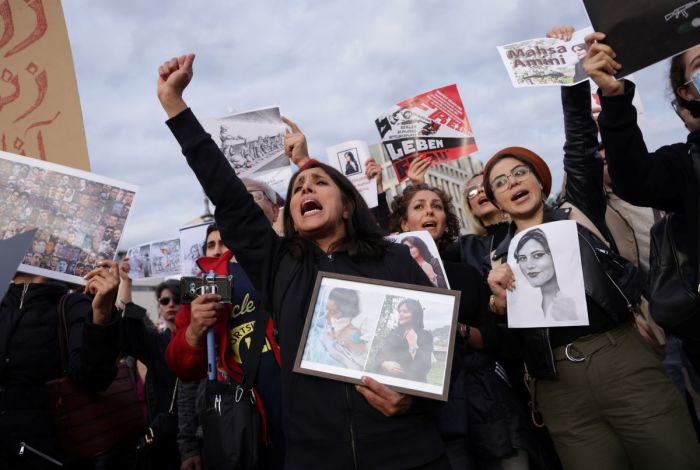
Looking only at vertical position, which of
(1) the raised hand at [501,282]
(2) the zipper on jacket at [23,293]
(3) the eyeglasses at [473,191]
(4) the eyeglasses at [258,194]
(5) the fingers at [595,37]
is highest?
(4) the eyeglasses at [258,194]

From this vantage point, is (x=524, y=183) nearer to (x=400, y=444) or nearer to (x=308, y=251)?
(x=308, y=251)

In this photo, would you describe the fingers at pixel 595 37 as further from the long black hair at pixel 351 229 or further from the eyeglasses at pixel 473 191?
the eyeglasses at pixel 473 191

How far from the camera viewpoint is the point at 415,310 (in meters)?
1.91

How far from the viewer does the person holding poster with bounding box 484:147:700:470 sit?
231 centimetres

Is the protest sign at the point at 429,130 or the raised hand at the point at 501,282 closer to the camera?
the raised hand at the point at 501,282

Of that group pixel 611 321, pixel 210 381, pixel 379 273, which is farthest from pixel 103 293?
pixel 611 321

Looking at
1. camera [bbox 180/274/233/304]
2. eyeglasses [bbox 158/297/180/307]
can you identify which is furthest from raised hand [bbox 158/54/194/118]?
eyeglasses [bbox 158/297/180/307]

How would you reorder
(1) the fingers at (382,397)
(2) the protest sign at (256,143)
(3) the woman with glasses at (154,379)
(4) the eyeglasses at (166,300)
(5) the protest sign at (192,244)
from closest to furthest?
(1) the fingers at (382,397) → (3) the woman with glasses at (154,379) → (2) the protest sign at (256,143) → (5) the protest sign at (192,244) → (4) the eyeglasses at (166,300)

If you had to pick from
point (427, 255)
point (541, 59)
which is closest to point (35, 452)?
point (427, 255)

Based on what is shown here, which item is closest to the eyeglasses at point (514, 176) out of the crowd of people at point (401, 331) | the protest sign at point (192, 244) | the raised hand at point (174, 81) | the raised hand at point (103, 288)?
the crowd of people at point (401, 331)

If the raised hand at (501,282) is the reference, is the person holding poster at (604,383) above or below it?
below

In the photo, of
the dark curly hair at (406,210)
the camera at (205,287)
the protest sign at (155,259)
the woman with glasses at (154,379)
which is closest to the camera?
the camera at (205,287)

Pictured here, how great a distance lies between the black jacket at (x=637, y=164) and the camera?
2.02 metres

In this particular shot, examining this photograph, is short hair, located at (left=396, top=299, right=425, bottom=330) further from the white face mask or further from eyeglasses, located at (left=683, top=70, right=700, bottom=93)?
eyeglasses, located at (left=683, top=70, right=700, bottom=93)
